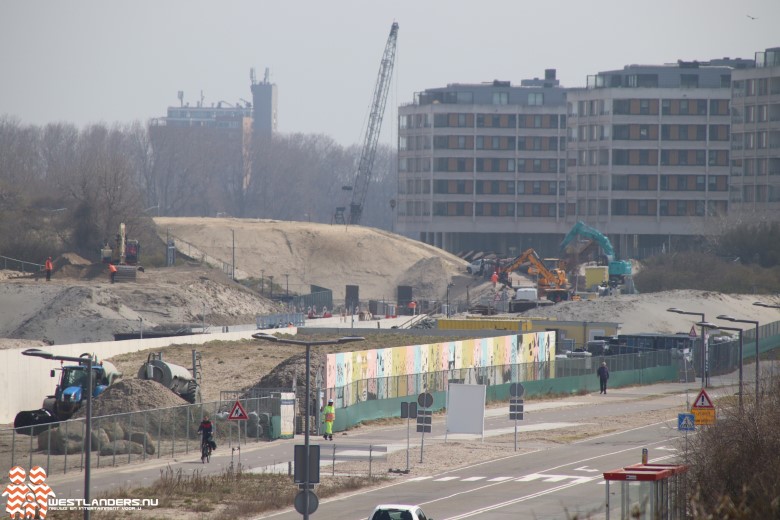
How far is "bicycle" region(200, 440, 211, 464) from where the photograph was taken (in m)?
46.8

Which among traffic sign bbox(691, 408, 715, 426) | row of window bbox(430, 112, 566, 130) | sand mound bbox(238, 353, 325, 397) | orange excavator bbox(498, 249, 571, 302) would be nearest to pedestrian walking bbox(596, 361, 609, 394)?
sand mound bbox(238, 353, 325, 397)

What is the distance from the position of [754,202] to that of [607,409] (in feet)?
343

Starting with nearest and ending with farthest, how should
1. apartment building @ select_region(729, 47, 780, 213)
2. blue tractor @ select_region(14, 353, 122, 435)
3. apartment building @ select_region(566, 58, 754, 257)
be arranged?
1. blue tractor @ select_region(14, 353, 122, 435)
2. apartment building @ select_region(729, 47, 780, 213)
3. apartment building @ select_region(566, 58, 754, 257)

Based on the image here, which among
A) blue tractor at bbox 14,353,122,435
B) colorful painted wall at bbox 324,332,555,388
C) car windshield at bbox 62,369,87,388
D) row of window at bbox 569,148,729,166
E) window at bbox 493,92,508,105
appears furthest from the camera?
window at bbox 493,92,508,105

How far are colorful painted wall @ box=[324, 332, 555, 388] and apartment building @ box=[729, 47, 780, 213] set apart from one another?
282 ft

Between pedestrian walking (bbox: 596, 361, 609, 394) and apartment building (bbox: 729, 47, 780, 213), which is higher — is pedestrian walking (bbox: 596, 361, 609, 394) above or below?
below

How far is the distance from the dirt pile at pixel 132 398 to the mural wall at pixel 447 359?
7.97 m

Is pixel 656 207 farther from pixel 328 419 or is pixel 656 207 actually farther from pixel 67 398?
pixel 67 398

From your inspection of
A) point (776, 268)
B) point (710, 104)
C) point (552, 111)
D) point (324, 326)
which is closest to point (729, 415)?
point (324, 326)

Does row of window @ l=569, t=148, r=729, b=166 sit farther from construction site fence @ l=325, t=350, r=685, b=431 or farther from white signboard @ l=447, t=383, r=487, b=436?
white signboard @ l=447, t=383, r=487, b=436

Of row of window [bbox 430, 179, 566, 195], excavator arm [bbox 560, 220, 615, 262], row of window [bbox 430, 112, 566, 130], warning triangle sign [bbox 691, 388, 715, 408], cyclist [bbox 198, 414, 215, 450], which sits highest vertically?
row of window [bbox 430, 112, 566, 130]

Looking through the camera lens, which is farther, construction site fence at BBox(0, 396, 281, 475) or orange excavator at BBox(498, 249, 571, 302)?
orange excavator at BBox(498, 249, 571, 302)

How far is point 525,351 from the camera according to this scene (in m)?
79.4

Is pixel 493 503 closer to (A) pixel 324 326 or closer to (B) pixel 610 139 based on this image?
(A) pixel 324 326
